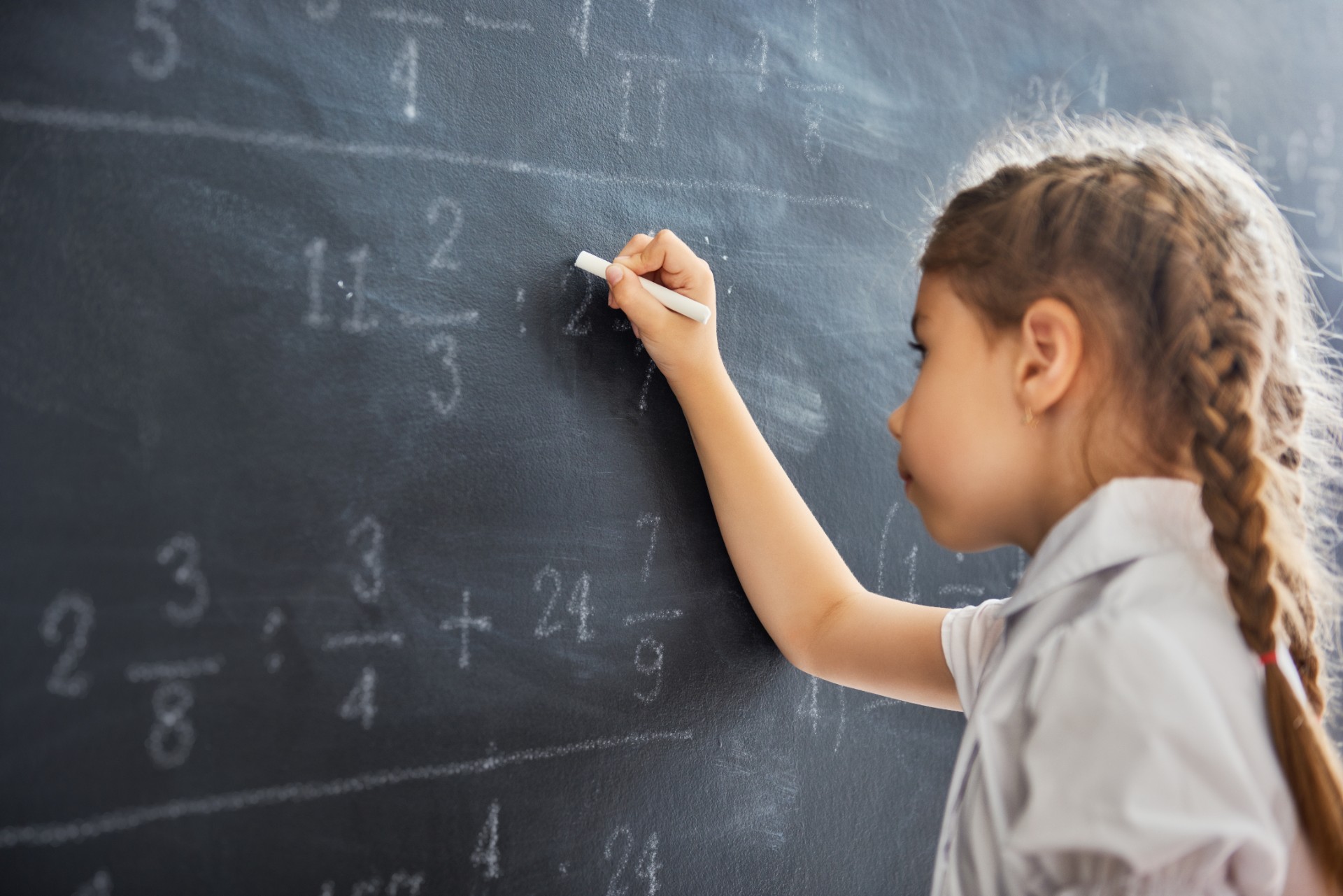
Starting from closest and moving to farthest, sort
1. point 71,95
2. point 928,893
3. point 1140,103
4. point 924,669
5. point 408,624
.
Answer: point 71,95
point 408,624
point 924,669
point 928,893
point 1140,103

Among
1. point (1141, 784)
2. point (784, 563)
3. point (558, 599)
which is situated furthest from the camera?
point (784, 563)

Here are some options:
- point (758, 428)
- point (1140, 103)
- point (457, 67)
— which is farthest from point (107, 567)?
point (1140, 103)

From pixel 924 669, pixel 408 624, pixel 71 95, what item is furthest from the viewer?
pixel 924 669

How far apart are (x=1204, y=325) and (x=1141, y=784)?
1.00 feet

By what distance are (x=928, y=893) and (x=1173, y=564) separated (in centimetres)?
55

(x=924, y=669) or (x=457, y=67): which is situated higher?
(x=457, y=67)

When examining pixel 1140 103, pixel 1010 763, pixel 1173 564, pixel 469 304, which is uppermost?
pixel 1140 103

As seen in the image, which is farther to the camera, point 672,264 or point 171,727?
point 672,264

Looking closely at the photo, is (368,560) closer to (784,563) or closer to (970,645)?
(784,563)

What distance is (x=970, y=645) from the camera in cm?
80

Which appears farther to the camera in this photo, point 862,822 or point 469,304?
point 862,822

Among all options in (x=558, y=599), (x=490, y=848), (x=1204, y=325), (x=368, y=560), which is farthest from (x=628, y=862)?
(x=1204, y=325)

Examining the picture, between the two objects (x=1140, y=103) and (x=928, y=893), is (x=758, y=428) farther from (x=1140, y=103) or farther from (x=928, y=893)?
(x=1140, y=103)

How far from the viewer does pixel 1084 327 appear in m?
0.66
